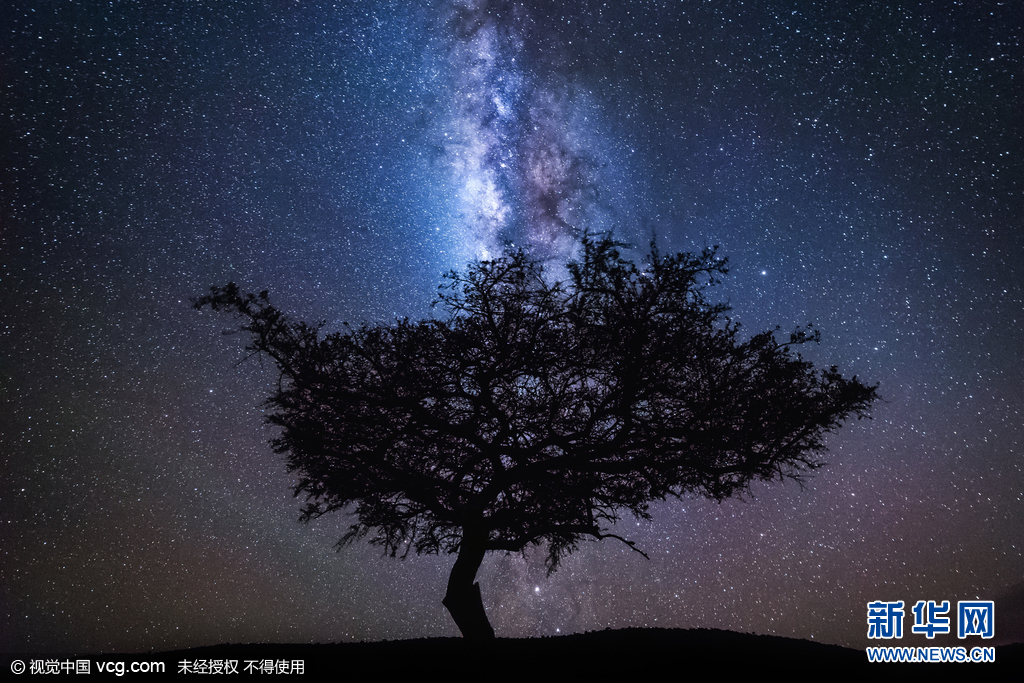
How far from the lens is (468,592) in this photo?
40.5ft

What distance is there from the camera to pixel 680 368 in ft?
36.8

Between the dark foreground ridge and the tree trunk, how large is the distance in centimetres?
56

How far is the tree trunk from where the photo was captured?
1212 centimetres

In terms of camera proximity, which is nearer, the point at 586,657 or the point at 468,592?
the point at 586,657

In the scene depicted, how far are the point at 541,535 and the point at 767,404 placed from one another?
5.11m

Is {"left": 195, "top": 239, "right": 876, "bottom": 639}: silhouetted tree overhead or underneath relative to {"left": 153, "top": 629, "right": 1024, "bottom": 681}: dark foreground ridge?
overhead

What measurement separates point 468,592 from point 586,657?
10.4ft

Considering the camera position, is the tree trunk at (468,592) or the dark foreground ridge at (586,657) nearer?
the dark foreground ridge at (586,657)

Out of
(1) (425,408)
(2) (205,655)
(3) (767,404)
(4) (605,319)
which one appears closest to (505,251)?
(4) (605,319)

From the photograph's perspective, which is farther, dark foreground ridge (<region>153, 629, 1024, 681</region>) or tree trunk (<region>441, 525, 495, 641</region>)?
tree trunk (<region>441, 525, 495, 641</region>)

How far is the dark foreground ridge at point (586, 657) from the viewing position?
9.12m

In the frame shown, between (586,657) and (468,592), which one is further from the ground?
(468,592)

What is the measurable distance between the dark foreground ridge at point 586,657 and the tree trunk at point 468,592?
56 cm

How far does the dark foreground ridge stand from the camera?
912 cm
